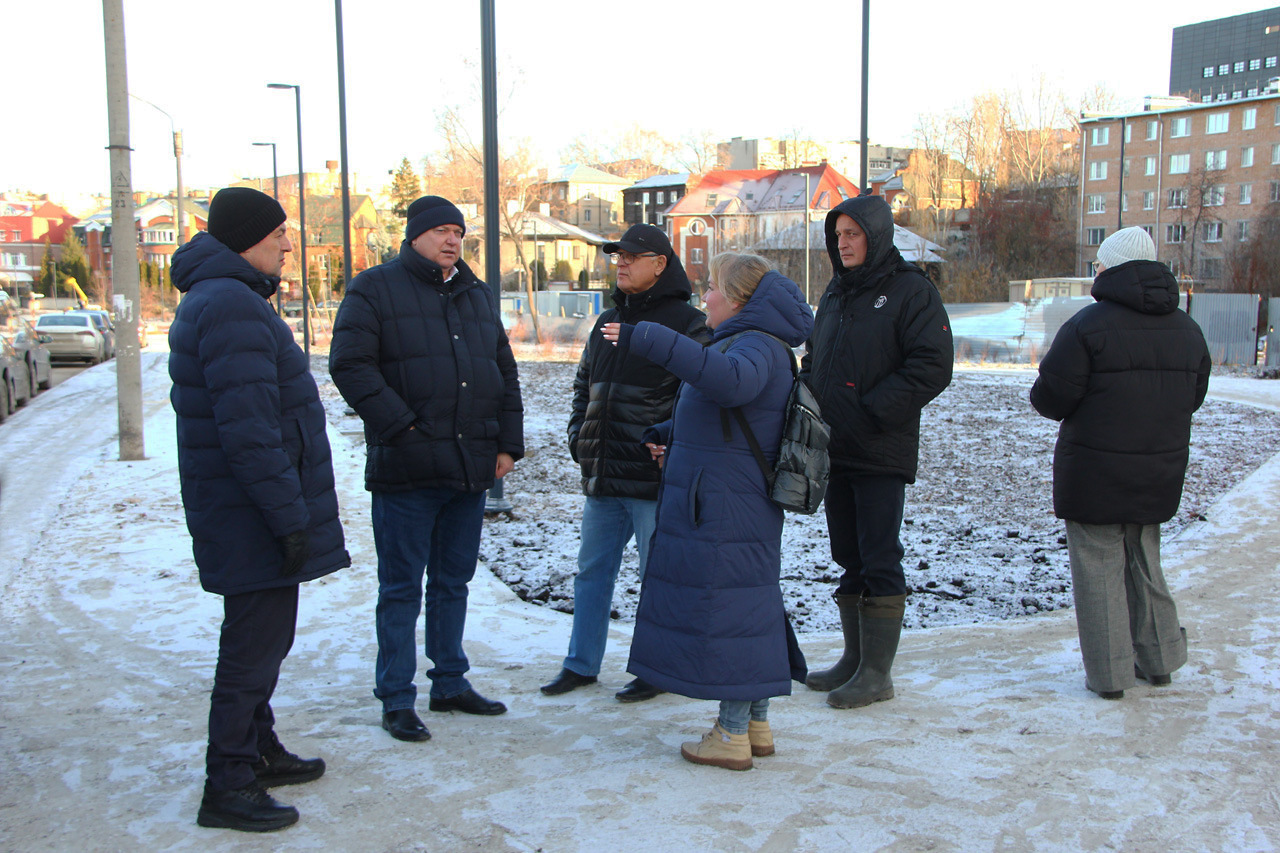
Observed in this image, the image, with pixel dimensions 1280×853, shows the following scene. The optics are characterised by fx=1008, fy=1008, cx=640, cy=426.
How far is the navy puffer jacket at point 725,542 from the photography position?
3451 mm

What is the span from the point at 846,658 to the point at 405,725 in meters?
1.94

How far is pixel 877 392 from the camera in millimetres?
4125

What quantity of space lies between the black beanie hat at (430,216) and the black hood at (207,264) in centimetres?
86

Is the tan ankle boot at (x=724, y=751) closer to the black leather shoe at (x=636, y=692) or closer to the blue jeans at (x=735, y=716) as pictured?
the blue jeans at (x=735, y=716)

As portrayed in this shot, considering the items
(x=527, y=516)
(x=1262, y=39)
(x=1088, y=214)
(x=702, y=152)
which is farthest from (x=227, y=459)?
(x=1262, y=39)

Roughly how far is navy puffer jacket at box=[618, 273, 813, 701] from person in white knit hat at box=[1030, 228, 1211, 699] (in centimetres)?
143

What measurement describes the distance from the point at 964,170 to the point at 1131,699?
3436 inches

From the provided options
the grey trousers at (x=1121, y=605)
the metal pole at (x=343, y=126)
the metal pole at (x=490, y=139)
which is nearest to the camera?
the grey trousers at (x=1121, y=605)

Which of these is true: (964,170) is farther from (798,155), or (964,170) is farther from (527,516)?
(527,516)

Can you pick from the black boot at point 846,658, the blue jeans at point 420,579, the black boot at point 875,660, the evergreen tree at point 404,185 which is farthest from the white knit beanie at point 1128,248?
the evergreen tree at point 404,185

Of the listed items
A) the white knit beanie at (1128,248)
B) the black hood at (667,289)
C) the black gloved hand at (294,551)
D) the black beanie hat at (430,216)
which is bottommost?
the black gloved hand at (294,551)

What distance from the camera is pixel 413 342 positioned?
3975 mm

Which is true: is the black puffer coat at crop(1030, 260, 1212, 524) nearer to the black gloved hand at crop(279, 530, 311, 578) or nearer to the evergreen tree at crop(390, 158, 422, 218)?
the black gloved hand at crop(279, 530, 311, 578)

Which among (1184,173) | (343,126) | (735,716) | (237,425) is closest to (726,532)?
(735,716)
